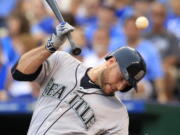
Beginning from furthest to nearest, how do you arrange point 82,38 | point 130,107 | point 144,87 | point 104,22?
point 104,22, point 82,38, point 144,87, point 130,107

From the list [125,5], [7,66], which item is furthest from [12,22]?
[125,5]

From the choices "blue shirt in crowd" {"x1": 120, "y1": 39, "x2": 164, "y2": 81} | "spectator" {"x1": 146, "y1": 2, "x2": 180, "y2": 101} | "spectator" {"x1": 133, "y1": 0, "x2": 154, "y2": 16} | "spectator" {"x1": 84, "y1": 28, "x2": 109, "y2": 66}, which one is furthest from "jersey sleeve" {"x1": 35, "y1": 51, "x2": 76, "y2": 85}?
"spectator" {"x1": 133, "y1": 0, "x2": 154, "y2": 16}

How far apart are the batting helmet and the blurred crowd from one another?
2.46 m

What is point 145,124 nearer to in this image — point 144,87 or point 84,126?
point 144,87

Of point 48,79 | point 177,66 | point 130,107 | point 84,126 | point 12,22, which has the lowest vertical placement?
A: point 177,66

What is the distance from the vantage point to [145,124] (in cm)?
619

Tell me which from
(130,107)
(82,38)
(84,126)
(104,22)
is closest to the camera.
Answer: (84,126)

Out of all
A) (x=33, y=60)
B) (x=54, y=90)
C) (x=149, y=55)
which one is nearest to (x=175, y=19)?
(x=149, y=55)

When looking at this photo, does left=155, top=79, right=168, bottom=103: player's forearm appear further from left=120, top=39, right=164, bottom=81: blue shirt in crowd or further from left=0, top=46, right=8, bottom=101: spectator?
left=0, top=46, right=8, bottom=101: spectator

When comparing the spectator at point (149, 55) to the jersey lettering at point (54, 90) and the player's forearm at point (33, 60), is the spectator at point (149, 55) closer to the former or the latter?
the jersey lettering at point (54, 90)

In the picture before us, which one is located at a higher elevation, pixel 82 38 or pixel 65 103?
pixel 65 103

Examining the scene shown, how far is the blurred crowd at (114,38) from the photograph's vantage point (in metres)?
7.21

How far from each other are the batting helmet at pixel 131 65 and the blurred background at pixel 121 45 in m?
1.85

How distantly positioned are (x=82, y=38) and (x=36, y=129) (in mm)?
3275
